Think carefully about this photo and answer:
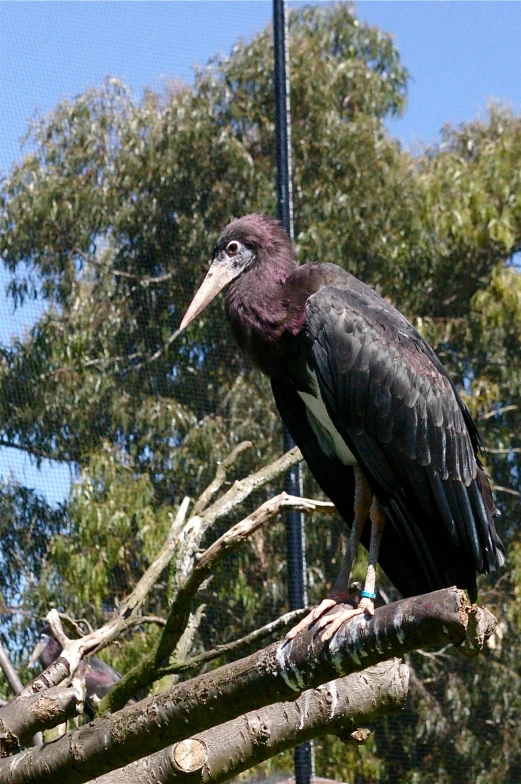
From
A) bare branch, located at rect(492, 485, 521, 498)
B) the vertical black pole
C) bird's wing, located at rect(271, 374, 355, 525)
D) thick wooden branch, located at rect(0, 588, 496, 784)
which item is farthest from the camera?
bare branch, located at rect(492, 485, 521, 498)

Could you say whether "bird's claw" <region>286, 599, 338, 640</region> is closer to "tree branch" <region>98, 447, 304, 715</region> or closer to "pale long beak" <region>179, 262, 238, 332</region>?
"tree branch" <region>98, 447, 304, 715</region>

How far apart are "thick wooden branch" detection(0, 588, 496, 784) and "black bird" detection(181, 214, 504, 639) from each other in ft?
1.51

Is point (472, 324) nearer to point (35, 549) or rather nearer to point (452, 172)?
point (452, 172)

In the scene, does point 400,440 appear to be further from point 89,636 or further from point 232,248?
point 89,636

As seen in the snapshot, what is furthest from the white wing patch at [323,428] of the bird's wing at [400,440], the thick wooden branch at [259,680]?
the thick wooden branch at [259,680]

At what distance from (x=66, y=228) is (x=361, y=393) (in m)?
3.87

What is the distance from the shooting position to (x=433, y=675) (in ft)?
19.4

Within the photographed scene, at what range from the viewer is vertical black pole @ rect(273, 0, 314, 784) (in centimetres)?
387

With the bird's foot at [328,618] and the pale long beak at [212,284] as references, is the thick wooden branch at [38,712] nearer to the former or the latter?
the bird's foot at [328,618]

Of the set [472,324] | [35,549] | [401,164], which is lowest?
[35,549]

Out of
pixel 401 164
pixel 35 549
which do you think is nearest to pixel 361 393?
pixel 35 549

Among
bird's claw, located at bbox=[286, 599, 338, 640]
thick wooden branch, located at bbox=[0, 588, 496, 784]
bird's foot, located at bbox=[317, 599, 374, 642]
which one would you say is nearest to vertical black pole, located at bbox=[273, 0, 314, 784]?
bird's claw, located at bbox=[286, 599, 338, 640]

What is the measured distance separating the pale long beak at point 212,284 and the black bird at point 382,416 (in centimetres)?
16

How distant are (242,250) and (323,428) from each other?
476 millimetres
